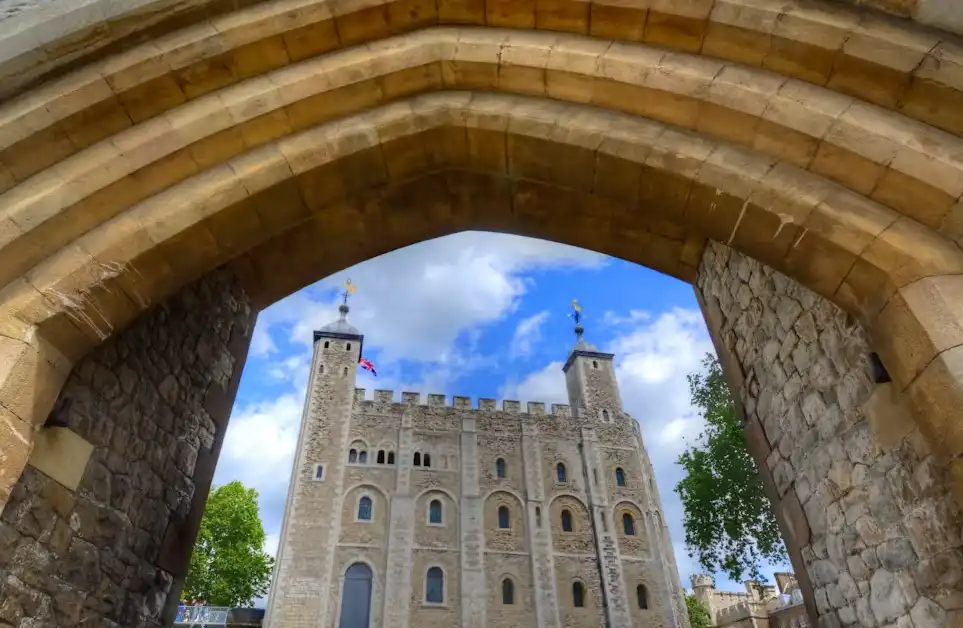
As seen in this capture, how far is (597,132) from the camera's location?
3.25 meters

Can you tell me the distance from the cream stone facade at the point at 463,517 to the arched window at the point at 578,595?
52 millimetres

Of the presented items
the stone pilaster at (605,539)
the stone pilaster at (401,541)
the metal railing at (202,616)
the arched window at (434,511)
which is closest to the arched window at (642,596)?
the stone pilaster at (605,539)

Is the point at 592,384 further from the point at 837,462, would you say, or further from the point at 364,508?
the point at 837,462

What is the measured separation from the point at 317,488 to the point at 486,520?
9.23 meters

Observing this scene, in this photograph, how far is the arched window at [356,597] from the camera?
26359mm

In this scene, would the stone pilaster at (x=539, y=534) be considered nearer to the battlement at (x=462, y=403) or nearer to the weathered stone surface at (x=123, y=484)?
the battlement at (x=462, y=403)

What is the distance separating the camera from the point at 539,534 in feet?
100

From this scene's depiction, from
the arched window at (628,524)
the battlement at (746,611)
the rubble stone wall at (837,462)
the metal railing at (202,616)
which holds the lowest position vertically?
the rubble stone wall at (837,462)

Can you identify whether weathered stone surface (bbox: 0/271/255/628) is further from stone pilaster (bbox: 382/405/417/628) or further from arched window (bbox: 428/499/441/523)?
arched window (bbox: 428/499/441/523)

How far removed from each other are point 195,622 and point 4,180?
23840 millimetres

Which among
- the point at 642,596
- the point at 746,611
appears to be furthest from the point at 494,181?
the point at 642,596

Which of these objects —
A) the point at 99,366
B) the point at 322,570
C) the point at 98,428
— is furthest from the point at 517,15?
the point at 322,570

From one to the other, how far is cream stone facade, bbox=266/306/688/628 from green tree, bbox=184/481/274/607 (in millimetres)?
1238

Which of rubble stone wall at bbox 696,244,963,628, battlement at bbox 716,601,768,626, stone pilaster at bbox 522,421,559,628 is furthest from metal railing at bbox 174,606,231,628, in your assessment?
rubble stone wall at bbox 696,244,963,628
